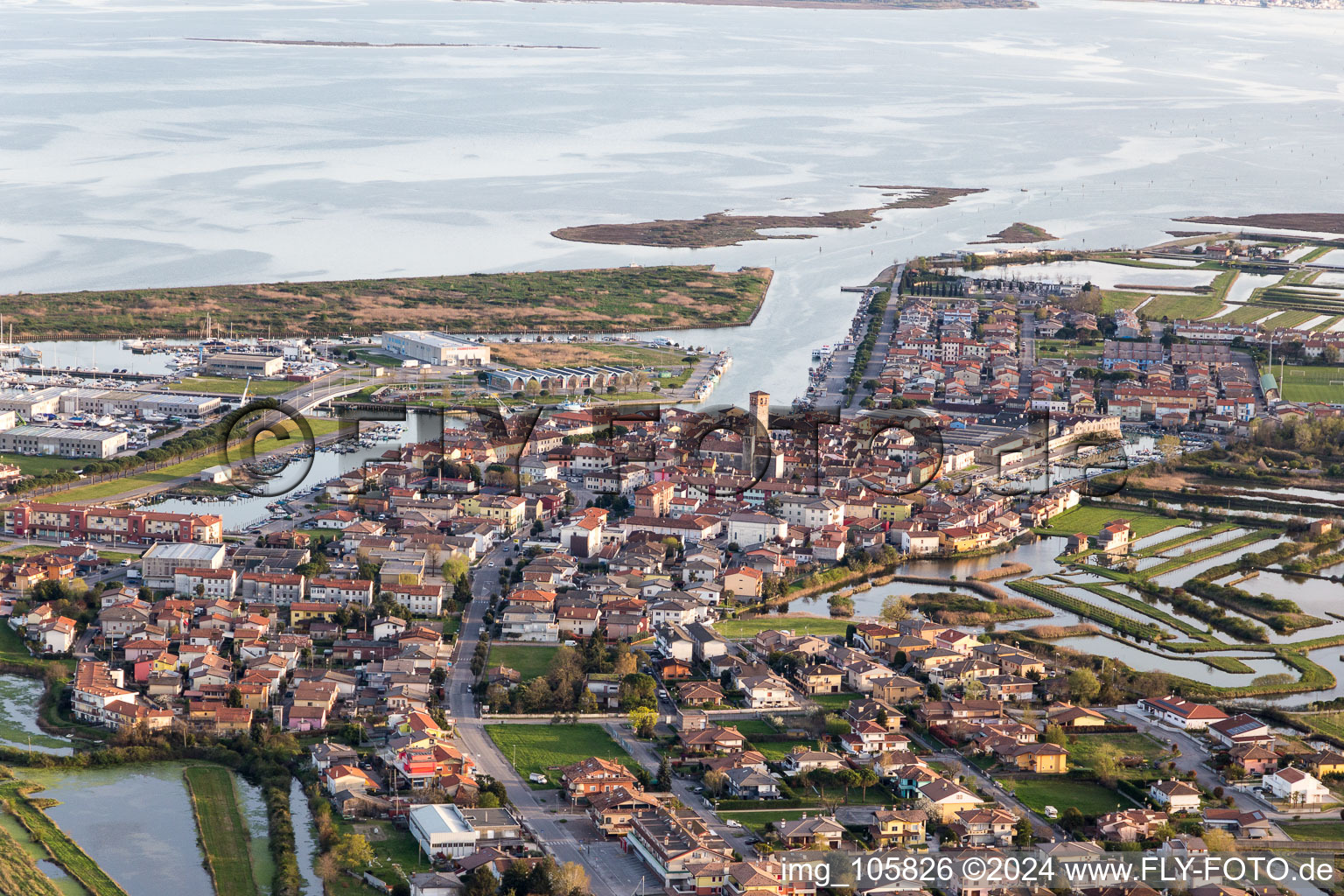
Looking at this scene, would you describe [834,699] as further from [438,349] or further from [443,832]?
[438,349]

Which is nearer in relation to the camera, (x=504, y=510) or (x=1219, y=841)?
(x=1219, y=841)

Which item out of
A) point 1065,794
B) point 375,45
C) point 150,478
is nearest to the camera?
point 1065,794

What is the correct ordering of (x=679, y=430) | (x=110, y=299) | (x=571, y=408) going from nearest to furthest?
(x=679, y=430) < (x=571, y=408) < (x=110, y=299)

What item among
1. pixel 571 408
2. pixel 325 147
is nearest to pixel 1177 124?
pixel 325 147

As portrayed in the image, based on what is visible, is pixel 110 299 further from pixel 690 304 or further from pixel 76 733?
pixel 76 733

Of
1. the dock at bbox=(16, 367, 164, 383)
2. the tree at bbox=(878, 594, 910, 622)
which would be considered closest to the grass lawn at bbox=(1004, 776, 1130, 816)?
the tree at bbox=(878, 594, 910, 622)

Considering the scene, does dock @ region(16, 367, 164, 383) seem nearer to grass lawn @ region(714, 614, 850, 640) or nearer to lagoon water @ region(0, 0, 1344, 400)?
lagoon water @ region(0, 0, 1344, 400)

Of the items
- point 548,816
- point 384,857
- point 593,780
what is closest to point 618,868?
point 548,816
